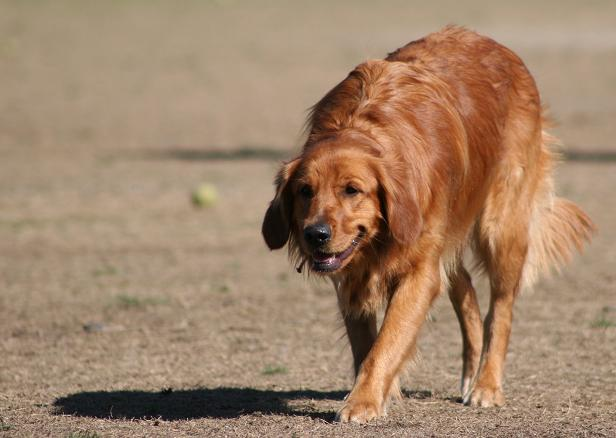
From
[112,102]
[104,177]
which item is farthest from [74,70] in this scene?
[104,177]

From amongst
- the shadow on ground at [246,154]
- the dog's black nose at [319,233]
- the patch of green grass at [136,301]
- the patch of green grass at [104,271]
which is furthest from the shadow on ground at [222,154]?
the dog's black nose at [319,233]

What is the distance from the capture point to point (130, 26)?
137 ft

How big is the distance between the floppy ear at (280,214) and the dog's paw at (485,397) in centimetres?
161

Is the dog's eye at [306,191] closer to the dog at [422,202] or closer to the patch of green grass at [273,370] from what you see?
the dog at [422,202]

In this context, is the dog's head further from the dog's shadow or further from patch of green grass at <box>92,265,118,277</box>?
patch of green grass at <box>92,265,118,277</box>

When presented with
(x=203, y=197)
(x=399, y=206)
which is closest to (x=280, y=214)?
(x=399, y=206)

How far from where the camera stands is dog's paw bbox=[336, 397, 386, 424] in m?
6.01

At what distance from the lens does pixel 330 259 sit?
6078mm

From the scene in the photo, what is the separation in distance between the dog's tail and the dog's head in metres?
1.95

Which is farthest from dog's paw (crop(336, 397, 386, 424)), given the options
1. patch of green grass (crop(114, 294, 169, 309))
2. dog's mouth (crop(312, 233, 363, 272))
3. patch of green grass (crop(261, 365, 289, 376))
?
→ patch of green grass (crop(114, 294, 169, 309))

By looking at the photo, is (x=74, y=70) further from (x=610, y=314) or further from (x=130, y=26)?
(x=610, y=314)

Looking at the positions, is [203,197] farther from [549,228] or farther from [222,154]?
[549,228]

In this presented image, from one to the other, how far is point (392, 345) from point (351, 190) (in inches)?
34.4

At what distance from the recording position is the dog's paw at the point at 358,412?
6.01 metres
